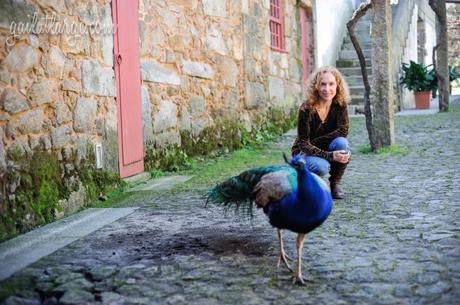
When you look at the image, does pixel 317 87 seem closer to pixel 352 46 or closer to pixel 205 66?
pixel 205 66

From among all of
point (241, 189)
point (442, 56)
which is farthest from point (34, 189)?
point (442, 56)

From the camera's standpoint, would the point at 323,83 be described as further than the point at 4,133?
Yes

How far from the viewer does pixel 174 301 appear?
2.80m

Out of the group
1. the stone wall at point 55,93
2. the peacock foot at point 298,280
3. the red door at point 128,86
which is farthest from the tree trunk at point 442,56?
the peacock foot at point 298,280

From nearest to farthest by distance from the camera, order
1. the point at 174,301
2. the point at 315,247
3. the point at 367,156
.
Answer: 1. the point at 174,301
2. the point at 315,247
3. the point at 367,156

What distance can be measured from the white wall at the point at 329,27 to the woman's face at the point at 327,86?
8.26 meters

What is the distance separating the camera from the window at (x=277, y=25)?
10.7 m

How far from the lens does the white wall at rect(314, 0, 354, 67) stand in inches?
517

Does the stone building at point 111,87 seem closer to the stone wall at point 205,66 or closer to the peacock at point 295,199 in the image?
the stone wall at point 205,66

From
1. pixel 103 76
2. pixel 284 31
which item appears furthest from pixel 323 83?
pixel 284 31

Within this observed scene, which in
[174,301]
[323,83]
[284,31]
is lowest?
[174,301]

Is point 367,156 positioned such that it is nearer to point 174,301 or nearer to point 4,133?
point 4,133

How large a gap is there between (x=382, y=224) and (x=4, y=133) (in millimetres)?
2588

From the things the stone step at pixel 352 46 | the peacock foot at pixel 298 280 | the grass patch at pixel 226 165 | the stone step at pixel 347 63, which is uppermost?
the stone step at pixel 352 46
